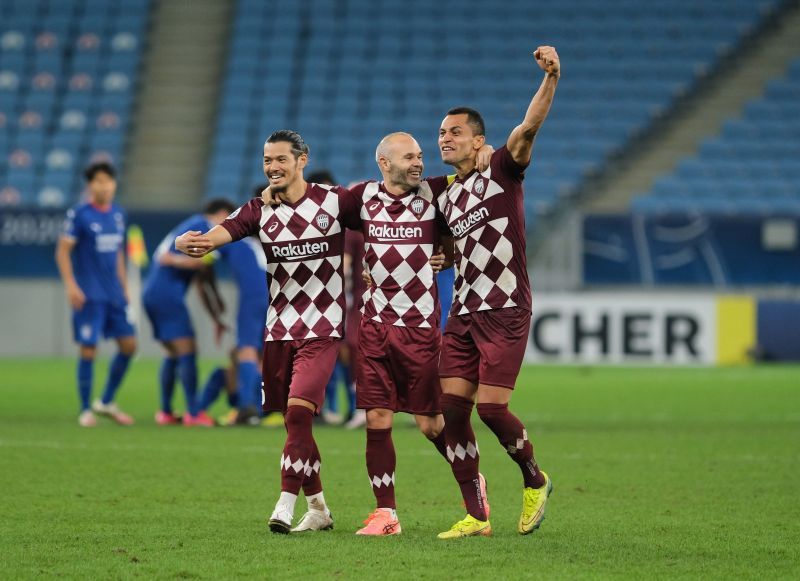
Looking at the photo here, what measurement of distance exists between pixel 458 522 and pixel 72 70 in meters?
23.8

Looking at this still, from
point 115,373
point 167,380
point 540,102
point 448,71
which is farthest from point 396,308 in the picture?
point 448,71

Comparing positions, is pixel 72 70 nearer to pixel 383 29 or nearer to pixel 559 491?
pixel 383 29

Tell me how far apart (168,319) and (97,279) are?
0.70m

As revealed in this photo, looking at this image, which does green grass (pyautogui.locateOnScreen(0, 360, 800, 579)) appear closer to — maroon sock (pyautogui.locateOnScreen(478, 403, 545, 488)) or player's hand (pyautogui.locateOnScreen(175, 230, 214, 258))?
maroon sock (pyautogui.locateOnScreen(478, 403, 545, 488))

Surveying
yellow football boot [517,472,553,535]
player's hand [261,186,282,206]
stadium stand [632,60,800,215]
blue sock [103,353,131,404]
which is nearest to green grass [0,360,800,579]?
yellow football boot [517,472,553,535]

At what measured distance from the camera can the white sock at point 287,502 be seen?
237 inches

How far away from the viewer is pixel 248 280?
37.4 feet

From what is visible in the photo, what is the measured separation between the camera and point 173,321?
11.8 meters

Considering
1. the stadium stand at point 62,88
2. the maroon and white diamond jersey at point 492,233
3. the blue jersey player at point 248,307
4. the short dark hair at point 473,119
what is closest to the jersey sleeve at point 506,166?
the maroon and white diamond jersey at point 492,233

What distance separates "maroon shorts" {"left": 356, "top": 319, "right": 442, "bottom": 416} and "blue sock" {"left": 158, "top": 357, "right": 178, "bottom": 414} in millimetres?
5857

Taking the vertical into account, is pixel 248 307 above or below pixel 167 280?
below

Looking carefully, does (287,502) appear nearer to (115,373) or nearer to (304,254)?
(304,254)

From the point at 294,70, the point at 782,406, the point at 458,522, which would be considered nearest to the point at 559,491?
the point at 458,522

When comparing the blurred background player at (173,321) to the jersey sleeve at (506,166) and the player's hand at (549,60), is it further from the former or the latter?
the player's hand at (549,60)
